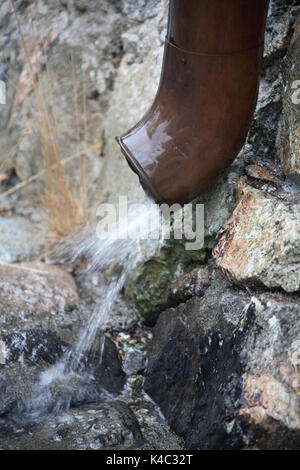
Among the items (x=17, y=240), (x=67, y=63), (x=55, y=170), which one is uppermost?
(x=67, y=63)

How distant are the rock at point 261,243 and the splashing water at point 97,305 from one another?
599 millimetres

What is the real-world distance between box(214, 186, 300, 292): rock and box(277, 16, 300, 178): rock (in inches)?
7.9

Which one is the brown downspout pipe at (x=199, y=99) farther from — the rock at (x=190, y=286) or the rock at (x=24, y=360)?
the rock at (x=24, y=360)

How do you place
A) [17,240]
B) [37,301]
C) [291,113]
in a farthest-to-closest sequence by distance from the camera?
[17,240], [37,301], [291,113]

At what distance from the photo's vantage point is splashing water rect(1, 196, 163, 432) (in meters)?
2.04

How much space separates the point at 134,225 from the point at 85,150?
0.99 metres

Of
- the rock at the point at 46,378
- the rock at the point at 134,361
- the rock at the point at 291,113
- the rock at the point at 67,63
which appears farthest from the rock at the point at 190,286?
the rock at the point at 67,63

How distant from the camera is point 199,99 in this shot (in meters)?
1.96

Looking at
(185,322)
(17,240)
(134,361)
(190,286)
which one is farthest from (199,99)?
(17,240)

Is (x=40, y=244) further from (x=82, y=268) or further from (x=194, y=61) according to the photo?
(x=194, y=61)

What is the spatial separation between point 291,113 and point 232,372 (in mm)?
1096

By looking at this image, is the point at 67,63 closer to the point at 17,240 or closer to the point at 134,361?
the point at 17,240

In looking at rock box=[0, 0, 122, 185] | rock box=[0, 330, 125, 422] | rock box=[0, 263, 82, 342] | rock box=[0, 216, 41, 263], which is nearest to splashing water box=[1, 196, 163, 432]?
rock box=[0, 330, 125, 422]

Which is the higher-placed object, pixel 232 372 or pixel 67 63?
pixel 67 63
